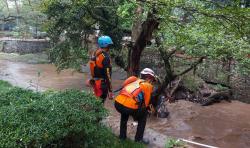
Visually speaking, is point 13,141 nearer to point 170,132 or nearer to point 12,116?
point 12,116

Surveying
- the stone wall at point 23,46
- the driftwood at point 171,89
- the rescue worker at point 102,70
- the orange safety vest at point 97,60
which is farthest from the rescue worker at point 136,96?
the stone wall at point 23,46

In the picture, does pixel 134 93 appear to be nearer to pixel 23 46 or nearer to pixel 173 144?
pixel 173 144

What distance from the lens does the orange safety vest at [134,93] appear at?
6203mm

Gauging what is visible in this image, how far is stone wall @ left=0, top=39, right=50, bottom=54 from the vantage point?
2781 cm

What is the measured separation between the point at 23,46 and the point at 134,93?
23.2 m

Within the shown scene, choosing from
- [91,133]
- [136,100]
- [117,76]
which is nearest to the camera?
[91,133]

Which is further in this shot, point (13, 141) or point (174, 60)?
point (174, 60)

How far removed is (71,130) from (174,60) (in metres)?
5.44

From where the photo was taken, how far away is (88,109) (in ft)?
18.3

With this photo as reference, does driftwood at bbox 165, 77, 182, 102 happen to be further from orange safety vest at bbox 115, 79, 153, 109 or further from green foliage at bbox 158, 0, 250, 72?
orange safety vest at bbox 115, 79, 153, 109

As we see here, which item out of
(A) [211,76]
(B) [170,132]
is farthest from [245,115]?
(B) [170,132]

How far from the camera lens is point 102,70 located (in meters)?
6.87

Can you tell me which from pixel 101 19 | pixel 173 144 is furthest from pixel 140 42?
pixel 101 19

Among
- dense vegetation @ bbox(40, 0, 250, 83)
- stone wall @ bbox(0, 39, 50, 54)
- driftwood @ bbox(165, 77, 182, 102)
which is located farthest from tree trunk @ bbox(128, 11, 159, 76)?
stone wall @ bbox(0, 39, 50, 54)
